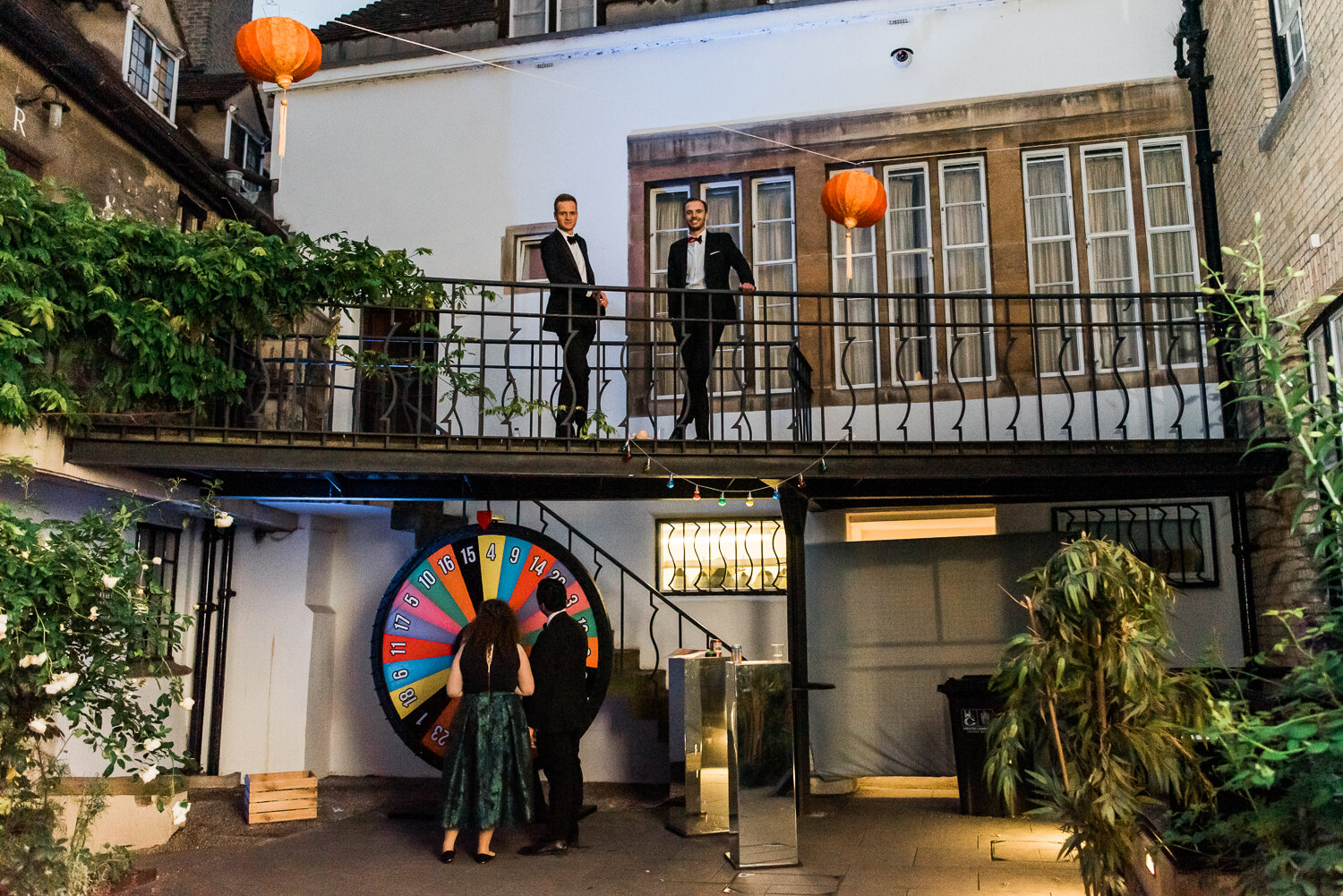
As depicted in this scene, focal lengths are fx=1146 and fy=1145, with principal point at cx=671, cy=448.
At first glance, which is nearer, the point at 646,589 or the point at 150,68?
the point at 646,589

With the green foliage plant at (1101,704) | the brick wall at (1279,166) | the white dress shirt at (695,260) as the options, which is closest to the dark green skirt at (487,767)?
the green foliage plant at (1101,704)

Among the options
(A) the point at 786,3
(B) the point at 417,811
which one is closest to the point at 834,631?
(B) the point at 417,811

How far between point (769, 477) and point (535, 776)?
246 cm

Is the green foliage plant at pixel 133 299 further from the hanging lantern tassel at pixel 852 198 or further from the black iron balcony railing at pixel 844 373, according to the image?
the hanging lantern tassel at pixel 852 198

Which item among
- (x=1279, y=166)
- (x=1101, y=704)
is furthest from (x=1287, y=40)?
(x=1101, y=704)

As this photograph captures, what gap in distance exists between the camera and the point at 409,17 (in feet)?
39.1

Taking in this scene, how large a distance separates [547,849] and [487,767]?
73cm

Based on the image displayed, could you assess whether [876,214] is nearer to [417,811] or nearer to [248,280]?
[248,280]

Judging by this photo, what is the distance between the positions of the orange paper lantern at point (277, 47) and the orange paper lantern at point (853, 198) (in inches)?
149

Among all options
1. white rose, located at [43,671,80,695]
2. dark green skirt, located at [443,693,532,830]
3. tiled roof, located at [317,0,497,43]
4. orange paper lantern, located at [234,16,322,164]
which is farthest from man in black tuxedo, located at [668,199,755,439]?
tiled roof, located at [317,0,497,43]

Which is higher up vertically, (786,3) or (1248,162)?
(786,3)

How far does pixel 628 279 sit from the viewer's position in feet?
33.9

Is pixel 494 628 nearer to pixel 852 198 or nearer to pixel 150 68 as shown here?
pixel 852 198

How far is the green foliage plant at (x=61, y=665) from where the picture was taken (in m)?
5.60
